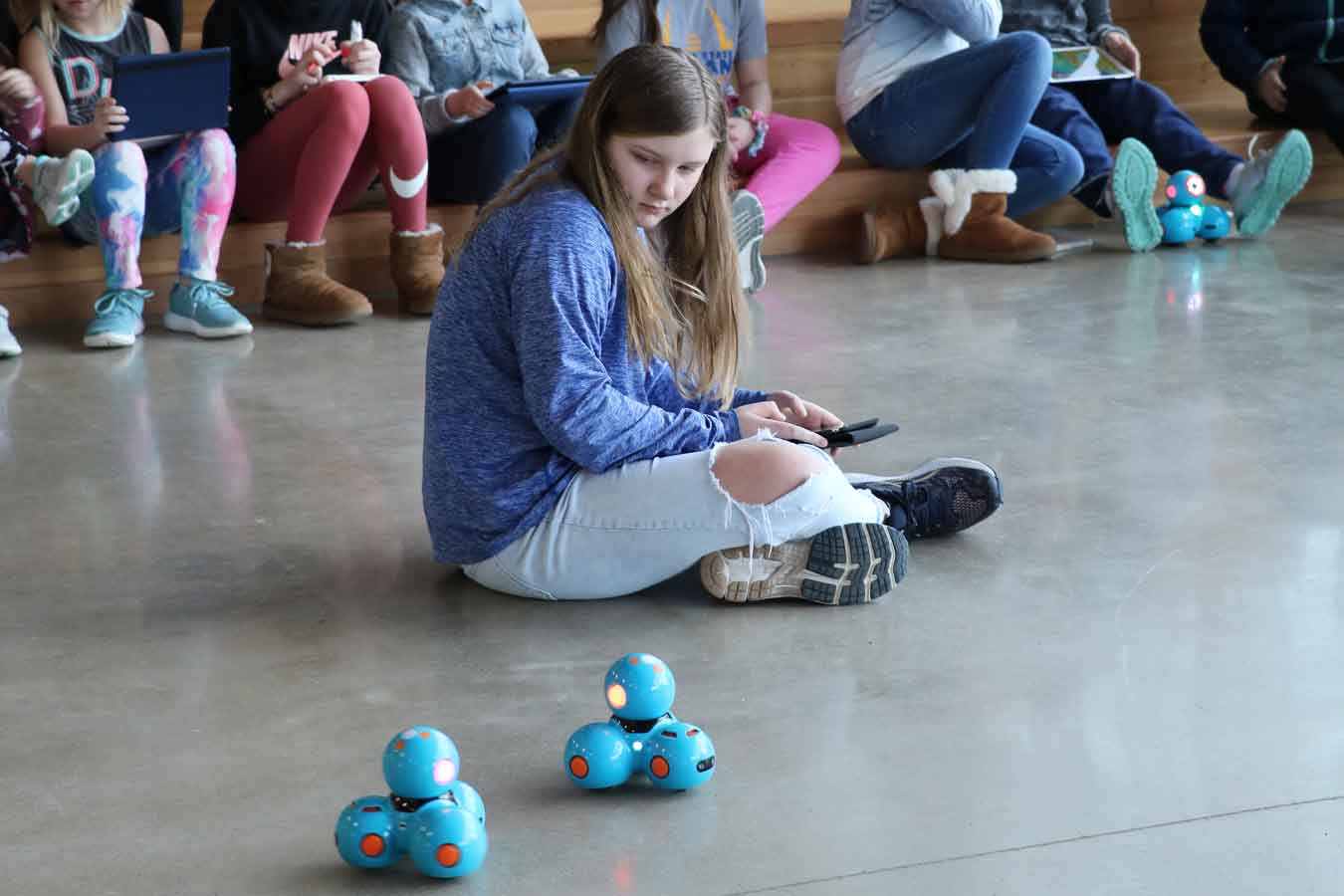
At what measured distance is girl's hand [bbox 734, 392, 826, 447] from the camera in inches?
89.4

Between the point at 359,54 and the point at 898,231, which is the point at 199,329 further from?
the point at 898,231

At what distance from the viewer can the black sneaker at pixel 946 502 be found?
244 cm

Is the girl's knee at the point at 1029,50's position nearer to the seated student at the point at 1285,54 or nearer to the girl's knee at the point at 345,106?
the seated student at the point at 1285,54

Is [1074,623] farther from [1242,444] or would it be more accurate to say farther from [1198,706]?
[1242,444]

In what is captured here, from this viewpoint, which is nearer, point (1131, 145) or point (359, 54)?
point (359, 54)

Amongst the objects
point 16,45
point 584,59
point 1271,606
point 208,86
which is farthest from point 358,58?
point 1271,606

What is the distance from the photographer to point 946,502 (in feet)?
8.01

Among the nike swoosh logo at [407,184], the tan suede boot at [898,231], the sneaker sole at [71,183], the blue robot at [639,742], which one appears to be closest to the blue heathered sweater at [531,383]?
the blue robot at [639,742]

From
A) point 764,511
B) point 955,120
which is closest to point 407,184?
point 955,120

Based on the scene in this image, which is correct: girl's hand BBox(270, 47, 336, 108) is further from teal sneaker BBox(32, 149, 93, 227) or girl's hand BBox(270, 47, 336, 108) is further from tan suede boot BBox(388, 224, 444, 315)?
teal sneaker BBox(32, 149, 93, 227)

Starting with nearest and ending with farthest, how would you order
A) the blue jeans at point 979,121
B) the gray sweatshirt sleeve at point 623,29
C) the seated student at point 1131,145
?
1. the gray sweatshirt sleeve at point 623,29
2. the blue jeans at point 979,121
3. the seated student at point 1131,145

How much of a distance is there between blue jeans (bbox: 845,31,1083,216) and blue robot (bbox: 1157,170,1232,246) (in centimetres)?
26

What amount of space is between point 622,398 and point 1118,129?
10.8 feet

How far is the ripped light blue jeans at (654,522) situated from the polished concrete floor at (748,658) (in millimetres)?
63
